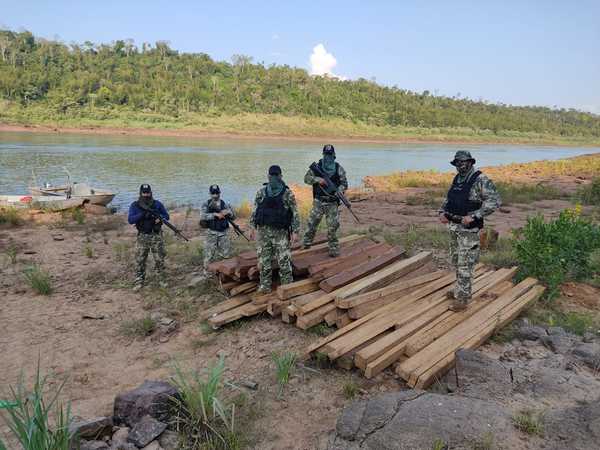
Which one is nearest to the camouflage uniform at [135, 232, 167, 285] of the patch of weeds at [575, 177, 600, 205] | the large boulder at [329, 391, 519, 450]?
the large boulder at [329, 391, 519, 450]

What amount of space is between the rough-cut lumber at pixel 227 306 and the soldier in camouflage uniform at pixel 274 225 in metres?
0.31

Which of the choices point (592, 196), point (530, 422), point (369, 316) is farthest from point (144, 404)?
point (592, 196)

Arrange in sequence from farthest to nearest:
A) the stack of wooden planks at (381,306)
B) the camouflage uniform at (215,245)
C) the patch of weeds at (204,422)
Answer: the camouflage uniform at (215,245) < the stack of wooden planks at (381,306) < the patch of weeds at (204,422)

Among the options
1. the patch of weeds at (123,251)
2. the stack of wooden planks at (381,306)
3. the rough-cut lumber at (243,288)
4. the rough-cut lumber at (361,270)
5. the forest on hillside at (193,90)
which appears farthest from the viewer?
the forest on hillside at (193,90)

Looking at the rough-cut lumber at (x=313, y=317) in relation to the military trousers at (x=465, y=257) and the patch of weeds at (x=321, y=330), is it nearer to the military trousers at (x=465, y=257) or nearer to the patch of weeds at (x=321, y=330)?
the patch of weeds at (x=321, y=330)

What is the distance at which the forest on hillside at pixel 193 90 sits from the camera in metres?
66.9

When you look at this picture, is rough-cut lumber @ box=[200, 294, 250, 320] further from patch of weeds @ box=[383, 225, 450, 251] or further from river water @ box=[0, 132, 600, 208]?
river water @ box=[0, 132, 600, 208]

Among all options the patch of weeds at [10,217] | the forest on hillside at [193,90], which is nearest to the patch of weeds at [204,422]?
the patch of weeds at [10,217]

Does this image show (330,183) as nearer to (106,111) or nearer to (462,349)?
(462,349)

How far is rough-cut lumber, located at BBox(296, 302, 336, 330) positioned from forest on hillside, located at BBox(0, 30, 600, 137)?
221 feet

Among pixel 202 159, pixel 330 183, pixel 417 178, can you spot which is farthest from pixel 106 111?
pixel 330 183

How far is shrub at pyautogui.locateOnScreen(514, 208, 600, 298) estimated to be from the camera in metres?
6.28

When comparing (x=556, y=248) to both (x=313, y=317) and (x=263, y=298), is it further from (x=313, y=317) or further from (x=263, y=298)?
(x=263, y=298)

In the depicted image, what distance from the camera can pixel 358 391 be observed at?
3908mm
